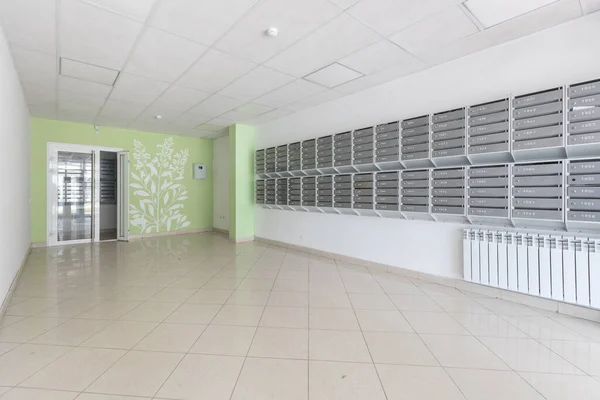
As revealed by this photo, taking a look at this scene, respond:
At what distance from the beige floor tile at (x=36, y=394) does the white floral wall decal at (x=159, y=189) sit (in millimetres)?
5879

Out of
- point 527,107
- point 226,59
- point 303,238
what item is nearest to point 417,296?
point 527,107

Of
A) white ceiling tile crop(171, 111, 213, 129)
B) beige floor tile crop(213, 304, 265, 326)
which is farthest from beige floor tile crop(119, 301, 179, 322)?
white ceiling tile crop(171, 111, 213, 129)

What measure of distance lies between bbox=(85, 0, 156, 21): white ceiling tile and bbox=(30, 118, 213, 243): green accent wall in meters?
5.12

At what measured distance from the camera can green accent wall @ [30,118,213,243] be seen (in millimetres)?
5938

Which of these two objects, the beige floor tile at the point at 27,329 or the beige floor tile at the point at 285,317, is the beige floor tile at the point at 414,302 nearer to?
the beige floor tile at the point at 285,317

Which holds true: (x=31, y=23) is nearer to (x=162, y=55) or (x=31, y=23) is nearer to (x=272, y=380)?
(x=162, y=55)

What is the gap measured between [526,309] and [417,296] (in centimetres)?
99

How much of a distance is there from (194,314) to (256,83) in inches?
A: 122

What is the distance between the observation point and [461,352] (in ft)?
6.77

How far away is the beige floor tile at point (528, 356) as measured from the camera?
187 cm

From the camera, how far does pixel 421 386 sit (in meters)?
1.70

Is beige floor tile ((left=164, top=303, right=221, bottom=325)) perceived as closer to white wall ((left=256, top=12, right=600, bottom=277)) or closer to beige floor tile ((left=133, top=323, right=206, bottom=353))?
beige floor tile ((left=133, top=323, right=206, bottom=353))

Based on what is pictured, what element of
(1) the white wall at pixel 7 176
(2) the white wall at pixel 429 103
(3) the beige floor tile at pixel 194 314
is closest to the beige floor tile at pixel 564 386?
(2) the white wall at pixel 429 103

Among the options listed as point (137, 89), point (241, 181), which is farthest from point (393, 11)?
point (241, 181)
